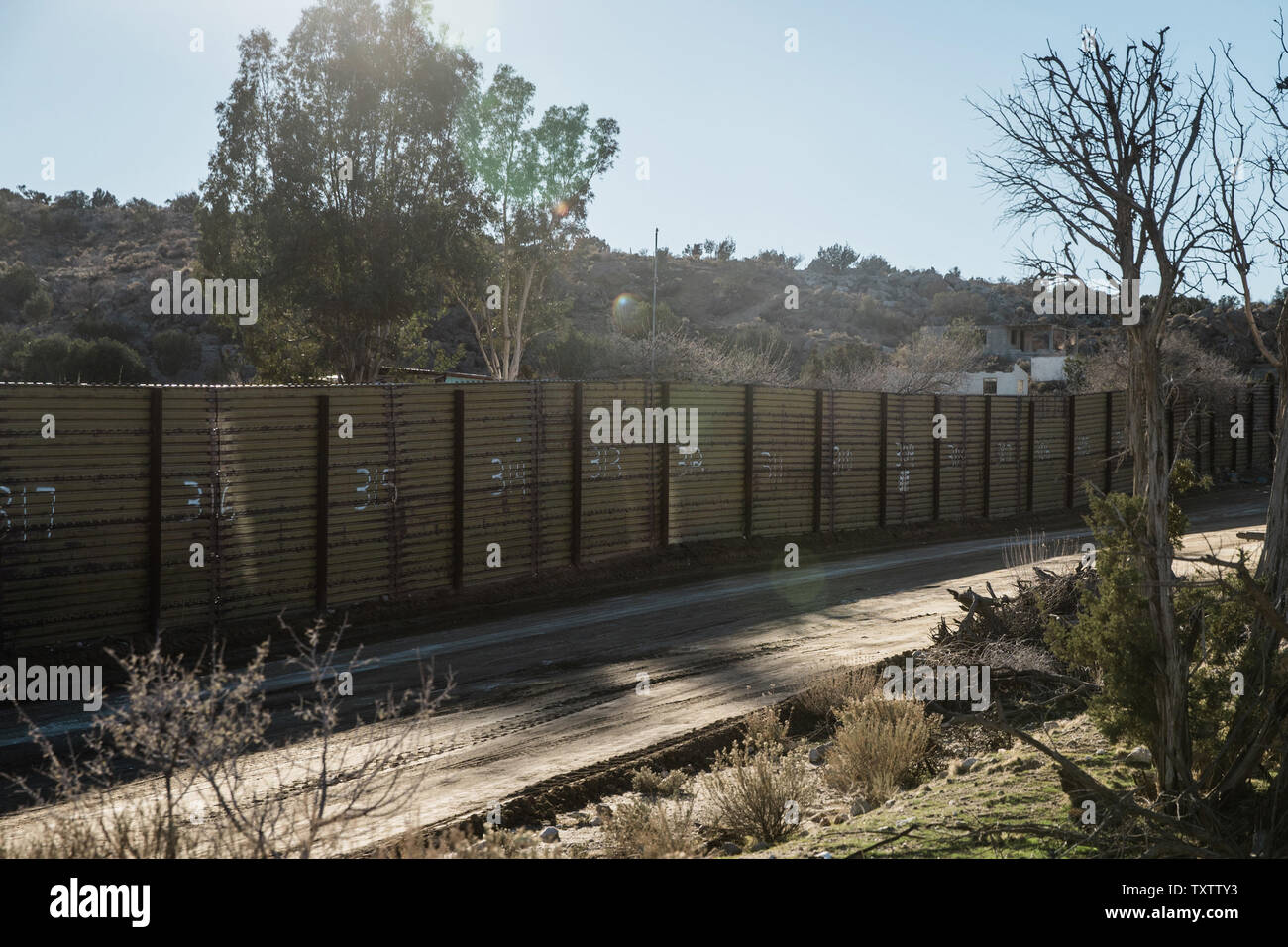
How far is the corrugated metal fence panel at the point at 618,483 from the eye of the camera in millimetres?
18094

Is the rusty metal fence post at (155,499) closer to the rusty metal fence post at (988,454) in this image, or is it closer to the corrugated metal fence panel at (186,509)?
the corrugated metal fence panel at (186,509)

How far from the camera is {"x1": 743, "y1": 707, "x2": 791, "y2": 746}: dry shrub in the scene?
28.2ft

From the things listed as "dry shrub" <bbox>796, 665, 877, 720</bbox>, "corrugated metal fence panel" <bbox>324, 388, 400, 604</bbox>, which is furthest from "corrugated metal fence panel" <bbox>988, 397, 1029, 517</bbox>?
"dry shrub" <bbox>796, 665, 877, 720</bbox>

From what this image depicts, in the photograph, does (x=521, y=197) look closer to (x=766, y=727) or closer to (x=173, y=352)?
(x=173, y=352)

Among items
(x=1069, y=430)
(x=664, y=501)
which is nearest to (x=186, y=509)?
(x=664, y=501)

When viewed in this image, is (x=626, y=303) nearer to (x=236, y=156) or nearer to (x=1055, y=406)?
(x=236, y=156)

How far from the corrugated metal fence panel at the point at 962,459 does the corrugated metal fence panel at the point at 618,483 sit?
9298mm

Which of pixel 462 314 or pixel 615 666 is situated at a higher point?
pixel 462 314

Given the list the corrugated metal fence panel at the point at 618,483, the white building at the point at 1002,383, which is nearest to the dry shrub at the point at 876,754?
the corrugated metal fence panel at the point at 618,483

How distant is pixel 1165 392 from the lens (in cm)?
582

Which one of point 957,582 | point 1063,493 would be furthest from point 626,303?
point 957,582

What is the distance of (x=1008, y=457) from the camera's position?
28.2 metres

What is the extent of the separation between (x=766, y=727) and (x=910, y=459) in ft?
58.4

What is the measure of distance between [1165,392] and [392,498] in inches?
437
